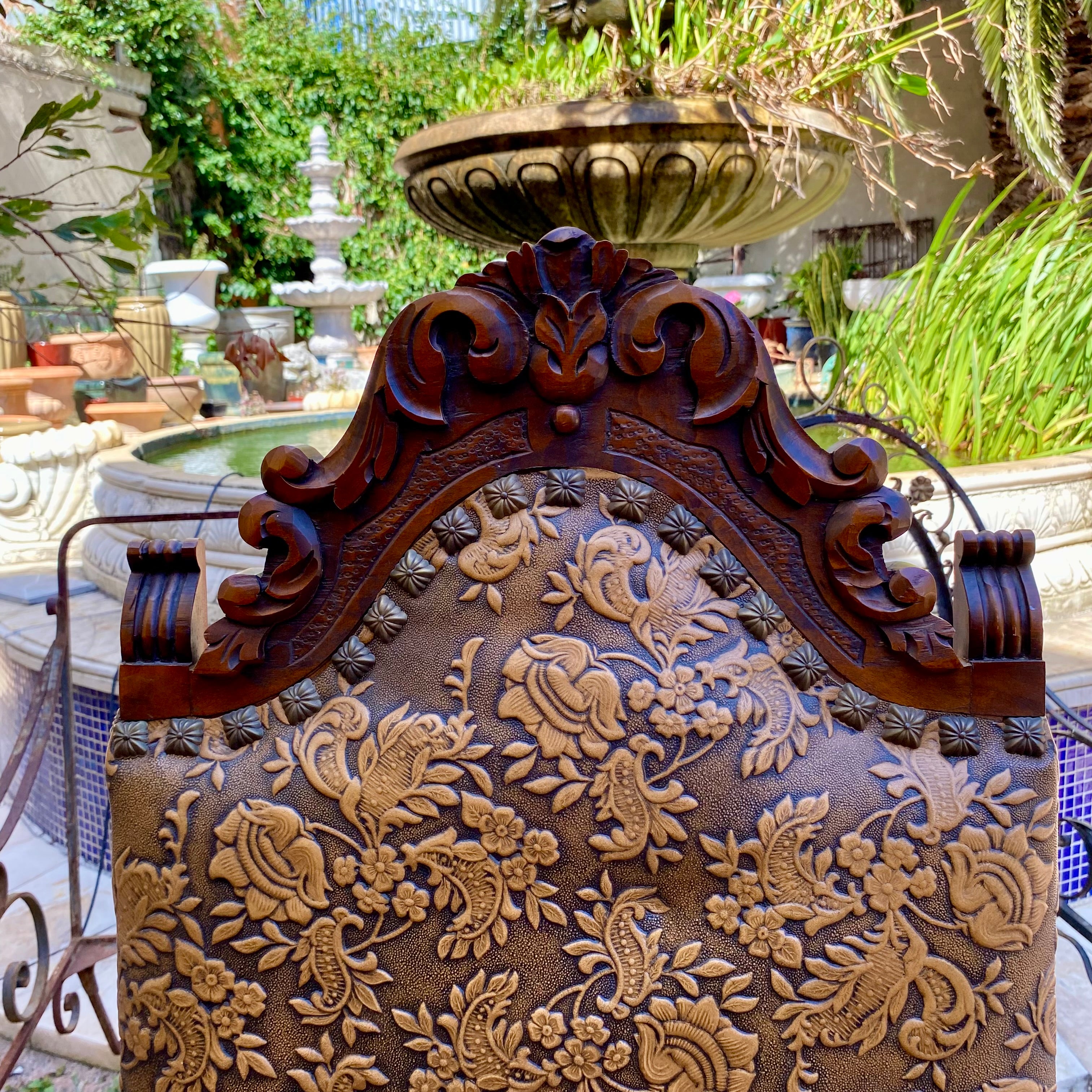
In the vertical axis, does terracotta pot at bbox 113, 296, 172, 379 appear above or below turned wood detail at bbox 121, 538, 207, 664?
above

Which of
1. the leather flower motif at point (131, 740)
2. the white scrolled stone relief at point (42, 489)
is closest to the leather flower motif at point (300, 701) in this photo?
the leather flower motif at point (131, 740)

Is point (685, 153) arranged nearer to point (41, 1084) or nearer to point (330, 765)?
point (330, 765)

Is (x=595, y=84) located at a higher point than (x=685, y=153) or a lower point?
higher

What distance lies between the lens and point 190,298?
731cm

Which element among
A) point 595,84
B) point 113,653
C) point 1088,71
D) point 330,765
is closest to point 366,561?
point 330,765

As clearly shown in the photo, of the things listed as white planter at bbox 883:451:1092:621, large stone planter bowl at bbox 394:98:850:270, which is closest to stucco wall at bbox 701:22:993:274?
large stone planter bowl at bbox 394:98:850:270

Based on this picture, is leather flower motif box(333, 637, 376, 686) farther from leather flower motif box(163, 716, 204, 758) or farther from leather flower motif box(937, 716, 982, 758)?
leather flower motif box(937, 716, 982, 758)

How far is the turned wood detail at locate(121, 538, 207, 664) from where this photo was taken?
69cm

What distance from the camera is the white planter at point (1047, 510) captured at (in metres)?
2.10

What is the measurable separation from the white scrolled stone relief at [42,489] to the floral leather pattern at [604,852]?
2.66 metres

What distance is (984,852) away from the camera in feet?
2.15

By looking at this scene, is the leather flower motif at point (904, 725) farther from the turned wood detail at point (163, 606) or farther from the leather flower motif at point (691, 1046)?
the turned wood detail at point (163, 606)

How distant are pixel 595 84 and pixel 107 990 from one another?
7.82 ft

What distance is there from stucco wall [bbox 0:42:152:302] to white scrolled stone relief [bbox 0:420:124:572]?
3.75 metres
